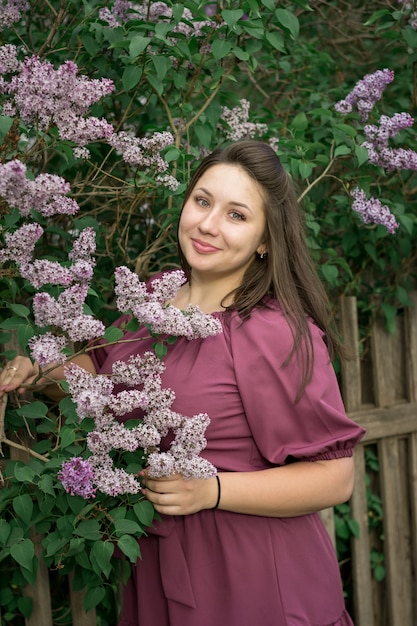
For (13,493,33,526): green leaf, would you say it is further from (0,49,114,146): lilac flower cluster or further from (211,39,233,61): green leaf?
(211,39,233,61): green leaf

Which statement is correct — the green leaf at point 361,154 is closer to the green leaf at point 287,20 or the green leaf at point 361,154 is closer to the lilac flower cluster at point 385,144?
the lilac flower cluster at point 385,144

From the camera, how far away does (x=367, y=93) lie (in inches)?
104

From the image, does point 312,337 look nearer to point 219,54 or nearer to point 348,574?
point 219,54

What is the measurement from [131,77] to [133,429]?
1.05m

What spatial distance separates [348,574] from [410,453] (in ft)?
1.88

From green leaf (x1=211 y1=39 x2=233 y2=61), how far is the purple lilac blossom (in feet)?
3.97

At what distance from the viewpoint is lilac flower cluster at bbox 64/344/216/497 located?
1684mm

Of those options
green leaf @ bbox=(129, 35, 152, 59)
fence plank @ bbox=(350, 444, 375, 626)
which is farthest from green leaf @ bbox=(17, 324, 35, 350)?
fence plank @ bbox=(350, 444, 375, 626)

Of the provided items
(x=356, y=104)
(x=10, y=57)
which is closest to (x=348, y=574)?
(x=356, y=104)

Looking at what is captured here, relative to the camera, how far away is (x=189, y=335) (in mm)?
1761

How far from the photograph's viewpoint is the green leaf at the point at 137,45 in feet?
6.92

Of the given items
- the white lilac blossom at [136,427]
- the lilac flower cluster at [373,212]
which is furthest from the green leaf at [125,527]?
the lilac flower cluster at [373,212]

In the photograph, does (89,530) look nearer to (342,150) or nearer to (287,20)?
(342,150)

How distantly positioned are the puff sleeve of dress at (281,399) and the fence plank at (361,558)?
1340 millimetres
